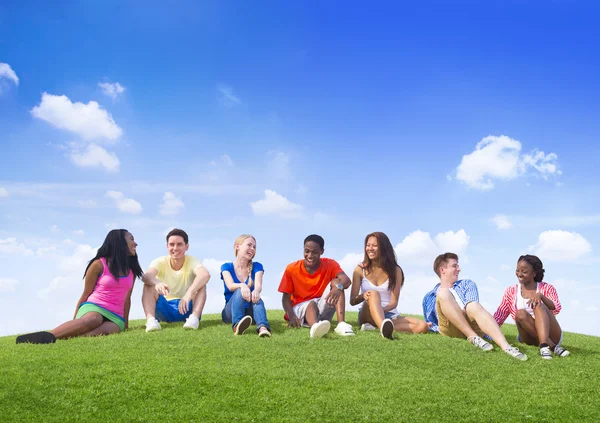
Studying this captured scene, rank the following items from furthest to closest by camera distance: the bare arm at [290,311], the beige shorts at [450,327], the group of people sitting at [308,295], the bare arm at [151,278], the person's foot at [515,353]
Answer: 1. the bare arm at [151,278]
2. the bare arm at [290,311]
3. the beige shorts at [450,327]
4. the group of people sitting at [308,295]
5. the person's foot at [515,353]

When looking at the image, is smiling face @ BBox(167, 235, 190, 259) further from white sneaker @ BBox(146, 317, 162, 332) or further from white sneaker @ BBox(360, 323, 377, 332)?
white sneaker @ BBox(360, 323, 377, 332)

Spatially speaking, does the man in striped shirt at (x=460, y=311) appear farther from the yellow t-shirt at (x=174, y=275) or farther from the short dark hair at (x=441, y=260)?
the yellow t-shirt at (x=174, y=275)

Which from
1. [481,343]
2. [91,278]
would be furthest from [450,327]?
[91,278]

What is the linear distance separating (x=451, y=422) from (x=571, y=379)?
2802 millimetres

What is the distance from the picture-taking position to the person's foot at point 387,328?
8.99 m

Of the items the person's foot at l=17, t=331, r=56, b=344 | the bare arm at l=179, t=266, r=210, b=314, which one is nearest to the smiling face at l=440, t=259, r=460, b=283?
the bare arm at l=179, t=266, r=210, b=314

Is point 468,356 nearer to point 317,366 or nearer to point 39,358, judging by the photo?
point 317,366

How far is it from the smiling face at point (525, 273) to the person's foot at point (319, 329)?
3.44 metres

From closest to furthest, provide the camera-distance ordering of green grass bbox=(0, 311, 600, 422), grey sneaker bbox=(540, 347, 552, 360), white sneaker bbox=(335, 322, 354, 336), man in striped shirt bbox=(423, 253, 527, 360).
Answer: green grass bbox=(0, 311, 600, 422) → grey sneaker bbox=(540, 347, 552, 360) → man in striped shirt bbox=(423, 253, 527, 360) → white sneaker bbox=(335, 322, 354, 336)

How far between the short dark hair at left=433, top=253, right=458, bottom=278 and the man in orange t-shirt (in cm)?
160

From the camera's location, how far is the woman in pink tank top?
974 centimetres

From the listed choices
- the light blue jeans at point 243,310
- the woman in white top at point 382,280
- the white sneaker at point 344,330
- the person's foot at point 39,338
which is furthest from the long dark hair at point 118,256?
the woman in white top at point 382,280

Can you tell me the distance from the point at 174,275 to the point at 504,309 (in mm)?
6127

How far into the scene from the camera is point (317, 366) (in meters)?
7.50
